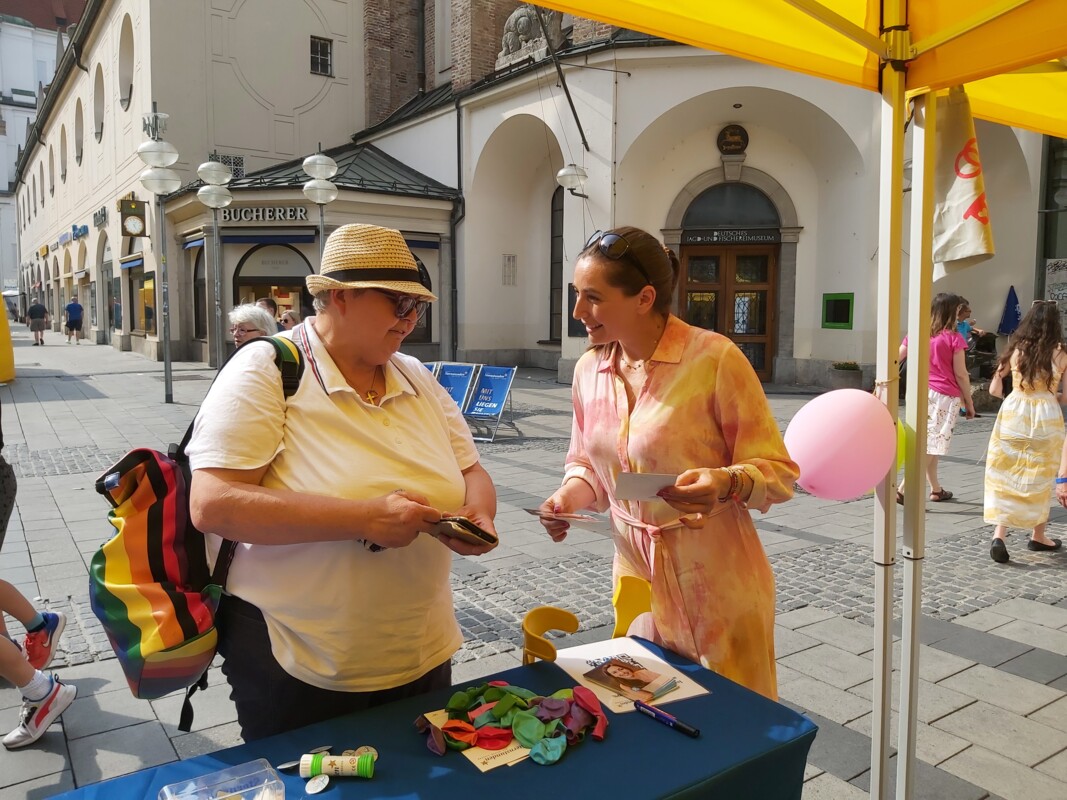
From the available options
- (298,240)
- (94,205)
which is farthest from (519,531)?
(94,205)

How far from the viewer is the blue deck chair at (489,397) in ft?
34.1

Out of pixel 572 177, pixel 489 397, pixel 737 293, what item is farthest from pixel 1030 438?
pixel 737 293

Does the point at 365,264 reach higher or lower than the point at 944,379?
higher

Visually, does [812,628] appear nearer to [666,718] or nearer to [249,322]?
[666,718]

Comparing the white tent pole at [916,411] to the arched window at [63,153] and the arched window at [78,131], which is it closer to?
the arched window at [78,131]

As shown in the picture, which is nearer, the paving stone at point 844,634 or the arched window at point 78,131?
the paving stone at point 844,634

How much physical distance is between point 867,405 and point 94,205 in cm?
3352

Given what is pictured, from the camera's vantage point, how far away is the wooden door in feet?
57.1

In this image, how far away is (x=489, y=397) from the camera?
10.6m

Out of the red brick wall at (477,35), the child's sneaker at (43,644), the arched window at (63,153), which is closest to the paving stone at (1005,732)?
the child's sneaker at (43,644)

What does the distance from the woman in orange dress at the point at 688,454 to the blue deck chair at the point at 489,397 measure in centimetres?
808

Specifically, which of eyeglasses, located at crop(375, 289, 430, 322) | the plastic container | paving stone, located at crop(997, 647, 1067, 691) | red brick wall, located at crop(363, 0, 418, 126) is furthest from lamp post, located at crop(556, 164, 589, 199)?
the plastic container

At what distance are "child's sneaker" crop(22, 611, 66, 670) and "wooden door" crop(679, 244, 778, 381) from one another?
15.2 meters

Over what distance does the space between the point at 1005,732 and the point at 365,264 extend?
325 centimetres
